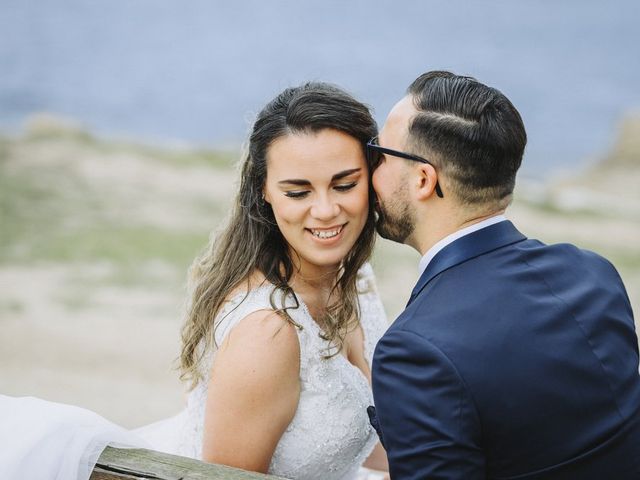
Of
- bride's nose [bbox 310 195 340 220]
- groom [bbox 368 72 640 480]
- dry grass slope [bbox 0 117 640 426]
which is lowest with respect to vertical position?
dry grass slope [bbox 0 117 640 426]

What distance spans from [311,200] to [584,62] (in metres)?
55.7

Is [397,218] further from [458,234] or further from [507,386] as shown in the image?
[507,386]

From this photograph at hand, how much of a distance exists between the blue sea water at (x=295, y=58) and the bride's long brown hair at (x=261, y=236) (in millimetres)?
24903

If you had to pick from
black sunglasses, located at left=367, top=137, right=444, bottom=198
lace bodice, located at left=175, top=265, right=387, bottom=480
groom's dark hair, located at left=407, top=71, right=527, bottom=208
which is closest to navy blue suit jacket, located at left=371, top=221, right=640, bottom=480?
groom's dark hair, located at left=407, top=71, right=527, bottom=208

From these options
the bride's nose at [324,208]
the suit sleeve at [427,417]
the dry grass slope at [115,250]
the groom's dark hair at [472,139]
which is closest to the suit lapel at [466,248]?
the groom's dark hair at [472,139]

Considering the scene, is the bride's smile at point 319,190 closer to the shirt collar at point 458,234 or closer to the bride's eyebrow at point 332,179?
the bride's eyebrow at point 332,179

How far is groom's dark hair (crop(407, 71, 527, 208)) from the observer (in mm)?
2662

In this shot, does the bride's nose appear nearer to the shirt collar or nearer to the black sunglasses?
the black sunglasses

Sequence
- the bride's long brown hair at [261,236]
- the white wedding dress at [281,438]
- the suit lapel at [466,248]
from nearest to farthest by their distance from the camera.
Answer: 1. the white wedding dress at [281,438]
2. the suit lapel at [466,248]
3. the bride's long brown hair at [261,236]

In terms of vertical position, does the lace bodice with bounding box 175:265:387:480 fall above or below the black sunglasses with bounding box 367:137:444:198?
below

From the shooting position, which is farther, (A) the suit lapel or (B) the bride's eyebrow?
(B) the bride's eyebrow

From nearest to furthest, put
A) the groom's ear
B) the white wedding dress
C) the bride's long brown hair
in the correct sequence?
the white wedding dress
the groom's ear
the bride's long brown hair

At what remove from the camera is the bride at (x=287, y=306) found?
2.92m

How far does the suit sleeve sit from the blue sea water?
25983 millimetres
